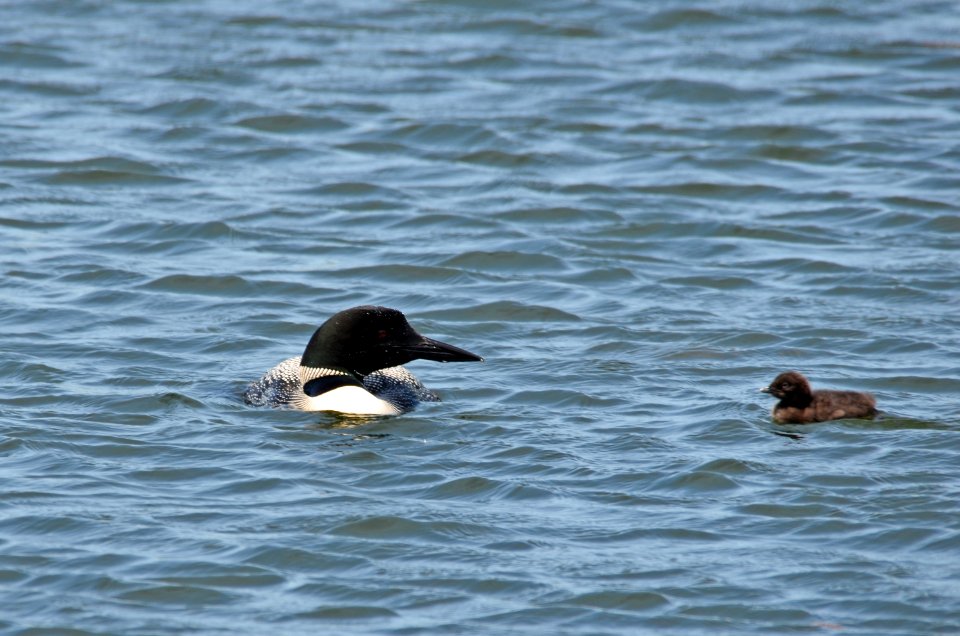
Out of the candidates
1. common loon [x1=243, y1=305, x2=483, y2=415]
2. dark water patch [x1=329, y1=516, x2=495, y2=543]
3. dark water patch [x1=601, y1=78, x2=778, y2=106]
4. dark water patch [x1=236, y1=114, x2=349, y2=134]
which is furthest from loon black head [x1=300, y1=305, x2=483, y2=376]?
dark water patch [x1=601, y1=78, x2=778, y2=106]

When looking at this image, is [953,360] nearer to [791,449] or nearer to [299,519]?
[791,449]

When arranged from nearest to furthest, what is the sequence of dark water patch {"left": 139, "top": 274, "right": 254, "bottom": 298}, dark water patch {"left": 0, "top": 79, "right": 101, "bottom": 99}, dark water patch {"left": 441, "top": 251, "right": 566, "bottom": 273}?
dark water patch {"left": 139, "top": 274, "right": 254, "bottom": 298} < dark water patch {"left": 441, "top": 251, "right": 566, "bottom": 273} < dark water patch {"left": 0, "top": 79, "right": 101, "bottom": 99}

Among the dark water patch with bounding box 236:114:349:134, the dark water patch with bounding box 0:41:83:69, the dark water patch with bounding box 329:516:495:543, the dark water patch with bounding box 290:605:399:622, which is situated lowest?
the dark water patch with bounding box 290:605:399:622

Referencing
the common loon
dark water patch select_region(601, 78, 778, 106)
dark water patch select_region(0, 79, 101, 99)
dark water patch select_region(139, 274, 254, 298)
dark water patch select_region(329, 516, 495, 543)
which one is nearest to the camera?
dark water patch select_region(329, 516, 495, 543)

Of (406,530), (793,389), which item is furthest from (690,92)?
(406,530)

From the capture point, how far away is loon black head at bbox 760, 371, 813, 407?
8578mm

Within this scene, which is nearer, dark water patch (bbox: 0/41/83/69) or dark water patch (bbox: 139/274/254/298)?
dark water patch (bbox: 139/274/254/298)

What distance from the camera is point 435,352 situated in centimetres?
923

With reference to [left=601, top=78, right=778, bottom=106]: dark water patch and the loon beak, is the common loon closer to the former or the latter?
the loon beak

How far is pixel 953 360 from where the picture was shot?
9742mm

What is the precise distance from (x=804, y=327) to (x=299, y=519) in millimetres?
4563

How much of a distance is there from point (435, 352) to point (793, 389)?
201 centimetres

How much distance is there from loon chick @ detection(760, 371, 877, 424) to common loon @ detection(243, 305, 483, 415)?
1.73 metres

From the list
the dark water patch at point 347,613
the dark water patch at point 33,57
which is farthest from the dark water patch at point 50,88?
the dark water patch at point 347,613
